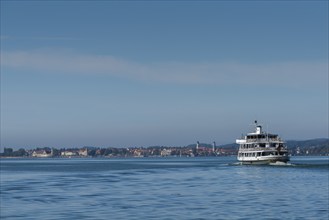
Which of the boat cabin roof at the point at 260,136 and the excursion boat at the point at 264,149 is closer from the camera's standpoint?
the excursion boat at the point at 264,149

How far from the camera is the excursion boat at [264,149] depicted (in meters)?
160

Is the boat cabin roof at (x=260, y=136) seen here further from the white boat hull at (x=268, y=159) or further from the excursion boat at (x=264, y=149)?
the white boat hull at (x=268, y=159)

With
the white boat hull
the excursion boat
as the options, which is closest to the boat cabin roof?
the excursion boat

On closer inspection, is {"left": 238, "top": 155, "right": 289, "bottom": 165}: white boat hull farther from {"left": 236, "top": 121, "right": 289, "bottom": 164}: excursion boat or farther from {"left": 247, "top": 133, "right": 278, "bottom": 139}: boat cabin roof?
{"left": 247, "top": 133, "right": 278, "bottom": 139}: boat cabin roof

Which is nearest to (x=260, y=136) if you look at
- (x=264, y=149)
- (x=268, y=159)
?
(x=264, y=149)

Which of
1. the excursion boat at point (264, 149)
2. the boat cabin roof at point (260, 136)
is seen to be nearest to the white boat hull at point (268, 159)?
the excursion boat at point (264, 149)

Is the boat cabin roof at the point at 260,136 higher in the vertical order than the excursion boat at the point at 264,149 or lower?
higher

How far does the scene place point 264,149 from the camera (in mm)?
162000

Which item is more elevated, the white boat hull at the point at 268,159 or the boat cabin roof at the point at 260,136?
the boat cabin roof at the point at 260,136

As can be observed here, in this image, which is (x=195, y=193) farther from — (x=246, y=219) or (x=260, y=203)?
(x=246, y=219)

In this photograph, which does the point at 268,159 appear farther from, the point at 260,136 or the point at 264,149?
the point at 260,136

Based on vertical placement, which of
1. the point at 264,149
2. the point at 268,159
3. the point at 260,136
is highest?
the point at 260,136

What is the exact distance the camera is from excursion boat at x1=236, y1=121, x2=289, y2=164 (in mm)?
160250

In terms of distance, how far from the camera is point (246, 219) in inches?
1786
